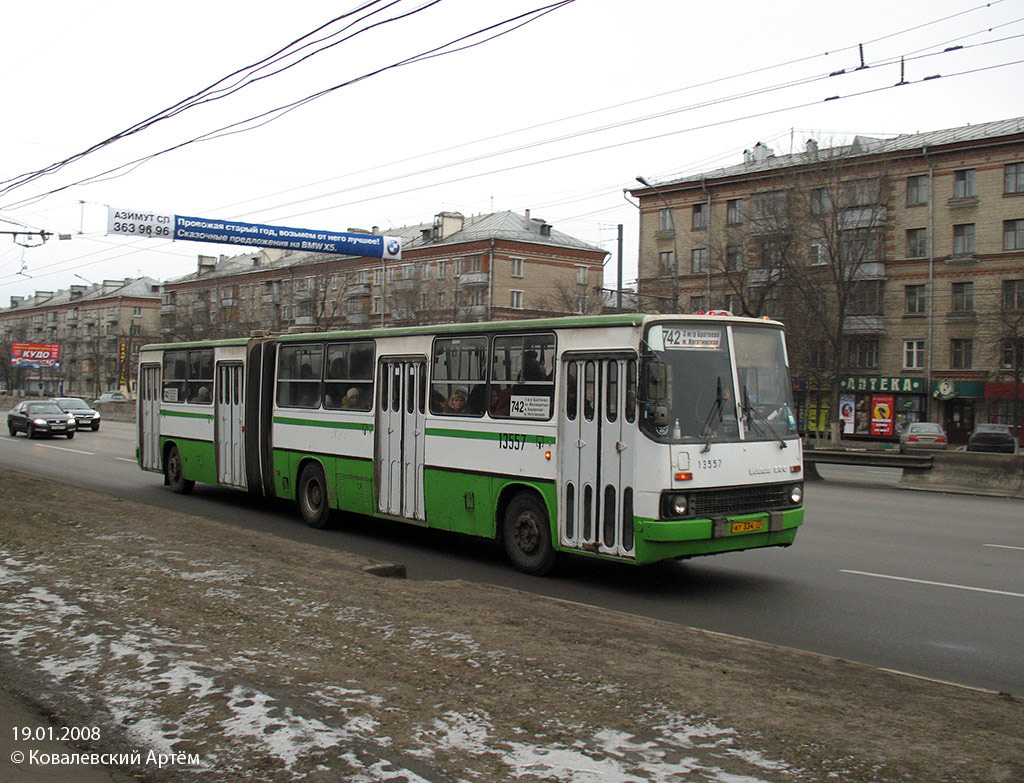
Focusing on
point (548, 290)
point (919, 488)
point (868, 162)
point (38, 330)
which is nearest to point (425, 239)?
point (548, 290)

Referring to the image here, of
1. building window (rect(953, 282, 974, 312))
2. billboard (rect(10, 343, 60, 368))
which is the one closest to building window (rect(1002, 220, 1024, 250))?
building window (rect(953, 282, 974, 312))

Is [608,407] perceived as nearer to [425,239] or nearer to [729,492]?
[729,492]

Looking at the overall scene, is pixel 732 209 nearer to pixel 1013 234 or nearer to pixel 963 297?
pixel 963 297

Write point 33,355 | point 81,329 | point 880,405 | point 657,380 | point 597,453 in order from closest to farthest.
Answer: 1. point 657,380
2. point 597,453
3. point 880,405
4. point 33,355
5. point 81,329

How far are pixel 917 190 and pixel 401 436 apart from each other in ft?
148

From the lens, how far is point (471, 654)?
234 inches

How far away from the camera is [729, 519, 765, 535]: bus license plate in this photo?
910 centimetres

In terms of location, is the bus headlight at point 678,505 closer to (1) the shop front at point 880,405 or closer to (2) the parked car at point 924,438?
(2) the parked car at point 924,438

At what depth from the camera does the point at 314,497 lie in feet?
45.9

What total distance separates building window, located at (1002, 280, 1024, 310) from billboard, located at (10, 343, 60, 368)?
287ft

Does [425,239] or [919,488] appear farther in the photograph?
[425,239]

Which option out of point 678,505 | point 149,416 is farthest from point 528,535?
point 149,416

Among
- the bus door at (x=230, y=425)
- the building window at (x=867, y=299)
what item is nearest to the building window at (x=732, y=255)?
the building window at (x=867, y=299)

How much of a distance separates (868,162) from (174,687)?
4060cm
